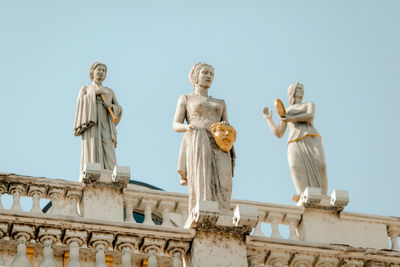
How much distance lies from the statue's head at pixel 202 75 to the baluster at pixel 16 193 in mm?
3377

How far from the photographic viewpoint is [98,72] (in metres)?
24.0

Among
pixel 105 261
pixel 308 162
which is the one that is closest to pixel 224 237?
pixel 105 261

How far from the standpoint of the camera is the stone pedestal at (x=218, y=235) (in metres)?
18.4

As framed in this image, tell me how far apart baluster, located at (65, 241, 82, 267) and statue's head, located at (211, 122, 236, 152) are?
3163 mm

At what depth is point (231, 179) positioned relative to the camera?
19781mm

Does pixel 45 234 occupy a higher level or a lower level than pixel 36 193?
lower

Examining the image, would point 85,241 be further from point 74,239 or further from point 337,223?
point 337,223

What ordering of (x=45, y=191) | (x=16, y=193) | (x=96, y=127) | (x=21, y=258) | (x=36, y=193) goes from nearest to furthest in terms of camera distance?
1. (x=21, y=258)
2. (x=16, y=193)
3. (x=36, y=193)
4. (x=45, y=191)
5. (x=96, y=127)

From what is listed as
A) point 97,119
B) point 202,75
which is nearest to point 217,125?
point 202,75

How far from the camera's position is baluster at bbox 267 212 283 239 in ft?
68.9

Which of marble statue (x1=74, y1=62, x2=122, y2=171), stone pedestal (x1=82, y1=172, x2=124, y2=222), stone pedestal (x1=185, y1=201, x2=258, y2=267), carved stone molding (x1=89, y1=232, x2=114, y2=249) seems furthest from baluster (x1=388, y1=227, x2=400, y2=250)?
carved stone molding (x1=89, y1=232, x2=114, y2=249)

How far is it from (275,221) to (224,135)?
2.30 meters

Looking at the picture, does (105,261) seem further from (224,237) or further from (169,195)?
(169,195)

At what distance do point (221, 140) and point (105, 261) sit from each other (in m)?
3.03
